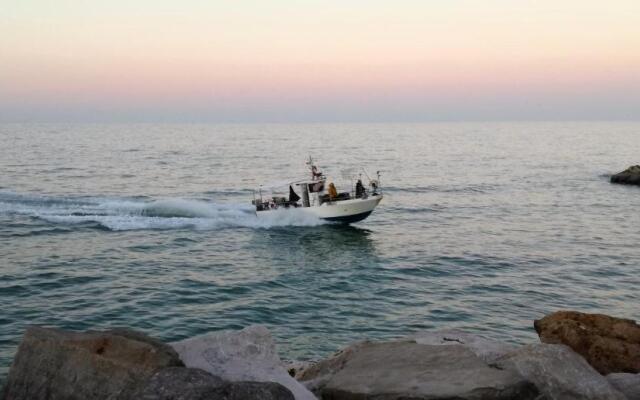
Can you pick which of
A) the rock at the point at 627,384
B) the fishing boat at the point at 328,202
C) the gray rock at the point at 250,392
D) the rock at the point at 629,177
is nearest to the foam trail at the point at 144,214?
the fishing boat at the point at 328,202

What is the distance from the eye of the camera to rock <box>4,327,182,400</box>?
763cm

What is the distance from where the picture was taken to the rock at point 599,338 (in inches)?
457

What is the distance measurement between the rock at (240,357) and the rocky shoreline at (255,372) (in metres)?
0.02

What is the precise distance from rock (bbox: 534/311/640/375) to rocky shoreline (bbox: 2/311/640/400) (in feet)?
5.86

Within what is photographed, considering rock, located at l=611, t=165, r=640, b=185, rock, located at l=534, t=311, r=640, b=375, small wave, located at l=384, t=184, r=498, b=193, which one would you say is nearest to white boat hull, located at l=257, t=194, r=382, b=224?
small wave, located at l=384, t=184, r=498, b=193

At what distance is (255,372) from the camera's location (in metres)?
8.47

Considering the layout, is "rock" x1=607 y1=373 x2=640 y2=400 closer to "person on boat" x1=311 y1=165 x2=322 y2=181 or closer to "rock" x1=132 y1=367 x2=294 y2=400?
"rock" x1=132 y1=367 x2=294 y2=400

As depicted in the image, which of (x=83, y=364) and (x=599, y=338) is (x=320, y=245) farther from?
(x=83, y=364)

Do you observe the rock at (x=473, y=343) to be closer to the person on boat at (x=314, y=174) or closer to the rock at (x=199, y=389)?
the rock at (x=199, y=389)

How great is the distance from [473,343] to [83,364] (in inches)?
298

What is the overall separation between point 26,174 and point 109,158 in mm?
29168

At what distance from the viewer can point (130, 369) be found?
24.9 ft

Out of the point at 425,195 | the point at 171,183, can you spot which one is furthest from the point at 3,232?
the point at 425,195

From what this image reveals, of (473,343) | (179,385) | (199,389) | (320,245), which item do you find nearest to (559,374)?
(473,343)
